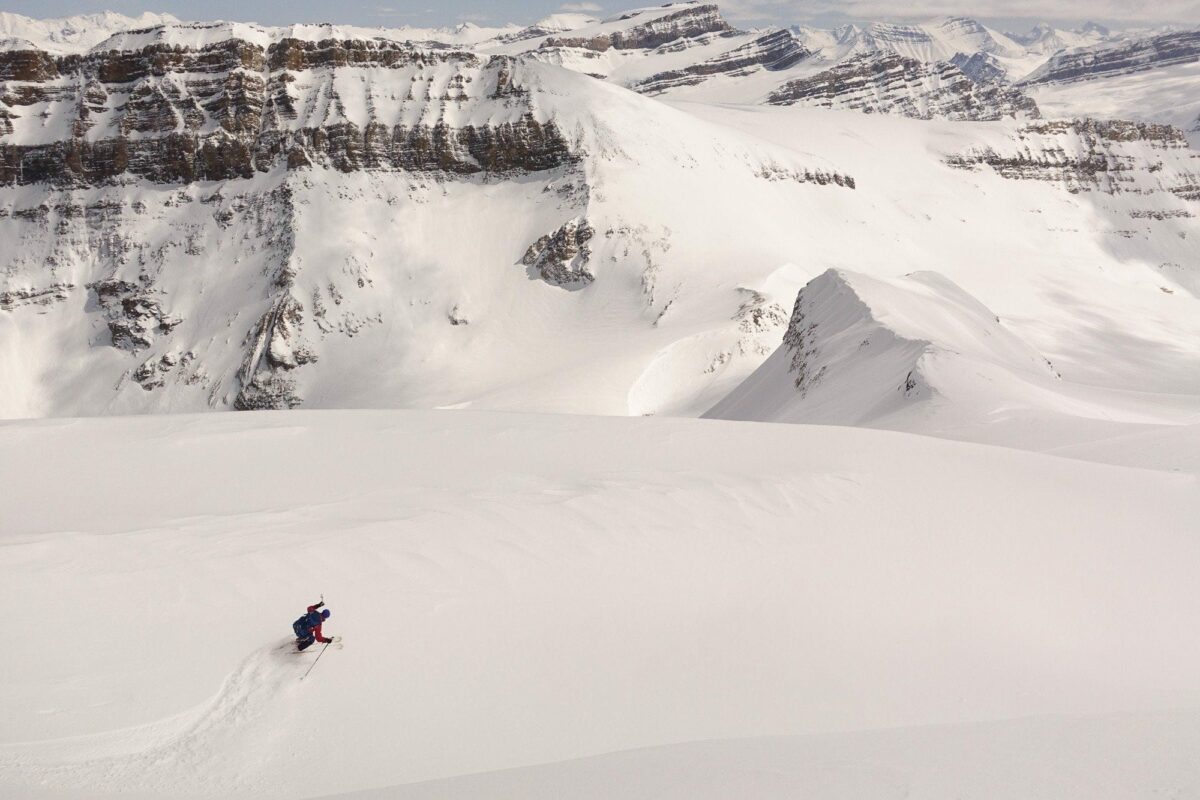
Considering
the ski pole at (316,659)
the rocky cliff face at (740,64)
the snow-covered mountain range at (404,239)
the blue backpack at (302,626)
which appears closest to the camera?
the ski pole at (316,659)

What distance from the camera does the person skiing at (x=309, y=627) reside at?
7.12 m

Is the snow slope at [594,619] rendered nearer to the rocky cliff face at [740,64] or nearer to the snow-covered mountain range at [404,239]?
the snow-covered mountain range at [404,239]

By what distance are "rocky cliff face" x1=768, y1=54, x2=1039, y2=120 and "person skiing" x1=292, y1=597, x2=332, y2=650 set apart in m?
158

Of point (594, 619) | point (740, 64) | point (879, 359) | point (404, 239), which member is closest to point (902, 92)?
point (740, 64)

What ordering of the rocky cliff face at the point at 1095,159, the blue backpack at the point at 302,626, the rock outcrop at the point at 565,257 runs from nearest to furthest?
the blue backpack at the point at 302,626 → the rock outcrop at the point at 565,257 → the rocky cliff face at the point at 1095,159

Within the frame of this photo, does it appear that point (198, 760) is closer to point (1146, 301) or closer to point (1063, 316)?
point (1063, 316)

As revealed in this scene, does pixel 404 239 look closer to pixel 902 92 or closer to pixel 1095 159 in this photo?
pixel 1095 159

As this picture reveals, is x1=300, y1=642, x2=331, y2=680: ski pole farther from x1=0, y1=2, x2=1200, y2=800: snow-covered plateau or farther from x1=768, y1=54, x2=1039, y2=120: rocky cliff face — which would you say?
x1=768, y1=54, x2=1039, y2=120: rocky cliff face

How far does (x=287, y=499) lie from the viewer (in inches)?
415

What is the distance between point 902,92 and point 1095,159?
56536mm

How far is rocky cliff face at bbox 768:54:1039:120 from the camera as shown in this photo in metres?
148

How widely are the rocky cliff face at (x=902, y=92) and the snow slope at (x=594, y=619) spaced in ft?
503

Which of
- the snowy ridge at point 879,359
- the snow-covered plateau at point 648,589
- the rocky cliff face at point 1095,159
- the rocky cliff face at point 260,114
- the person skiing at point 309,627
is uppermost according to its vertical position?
the rocky cliff face at point 260,114

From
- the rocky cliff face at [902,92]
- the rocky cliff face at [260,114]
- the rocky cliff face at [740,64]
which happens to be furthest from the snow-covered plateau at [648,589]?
the rocky cliff face at [740,64]
